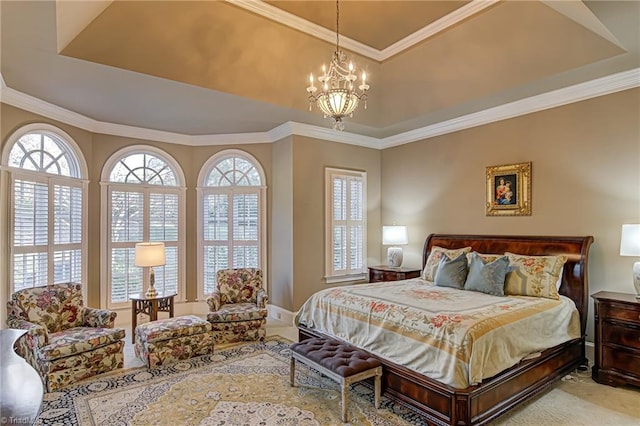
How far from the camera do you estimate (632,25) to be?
288 cm

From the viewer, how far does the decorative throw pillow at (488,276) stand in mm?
3793

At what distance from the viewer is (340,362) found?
2.91 meters

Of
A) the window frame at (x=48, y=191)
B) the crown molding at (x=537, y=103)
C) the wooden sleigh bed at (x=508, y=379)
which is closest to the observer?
the wooden sleigh bed at (x=508, y=379)

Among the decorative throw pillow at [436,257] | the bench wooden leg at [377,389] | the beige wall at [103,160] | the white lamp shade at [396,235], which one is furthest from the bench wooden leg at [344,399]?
the beige wall at [103,160]

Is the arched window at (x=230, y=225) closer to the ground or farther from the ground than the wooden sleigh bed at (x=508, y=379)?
farther from the ground

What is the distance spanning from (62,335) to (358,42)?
4696 mm

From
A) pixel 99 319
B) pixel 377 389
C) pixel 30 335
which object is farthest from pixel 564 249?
pixel 30 335

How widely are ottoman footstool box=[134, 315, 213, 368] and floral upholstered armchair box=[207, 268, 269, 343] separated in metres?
0.31

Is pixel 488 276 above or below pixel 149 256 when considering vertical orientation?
below

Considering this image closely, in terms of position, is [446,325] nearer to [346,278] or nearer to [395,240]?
[395,240]

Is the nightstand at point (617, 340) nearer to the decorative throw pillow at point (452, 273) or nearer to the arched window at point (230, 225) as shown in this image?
the decorative throw pillow at point (452, 273)

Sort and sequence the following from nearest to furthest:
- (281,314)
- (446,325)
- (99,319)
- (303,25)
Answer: (446,325) → (99,319) → (303,25) → (281,314)

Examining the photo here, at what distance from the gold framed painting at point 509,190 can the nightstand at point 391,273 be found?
54.4 inches

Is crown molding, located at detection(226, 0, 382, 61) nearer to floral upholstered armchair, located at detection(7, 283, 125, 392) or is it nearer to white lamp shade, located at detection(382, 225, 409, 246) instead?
white lamp shade, located at detection(382, 225, 409, 246)
